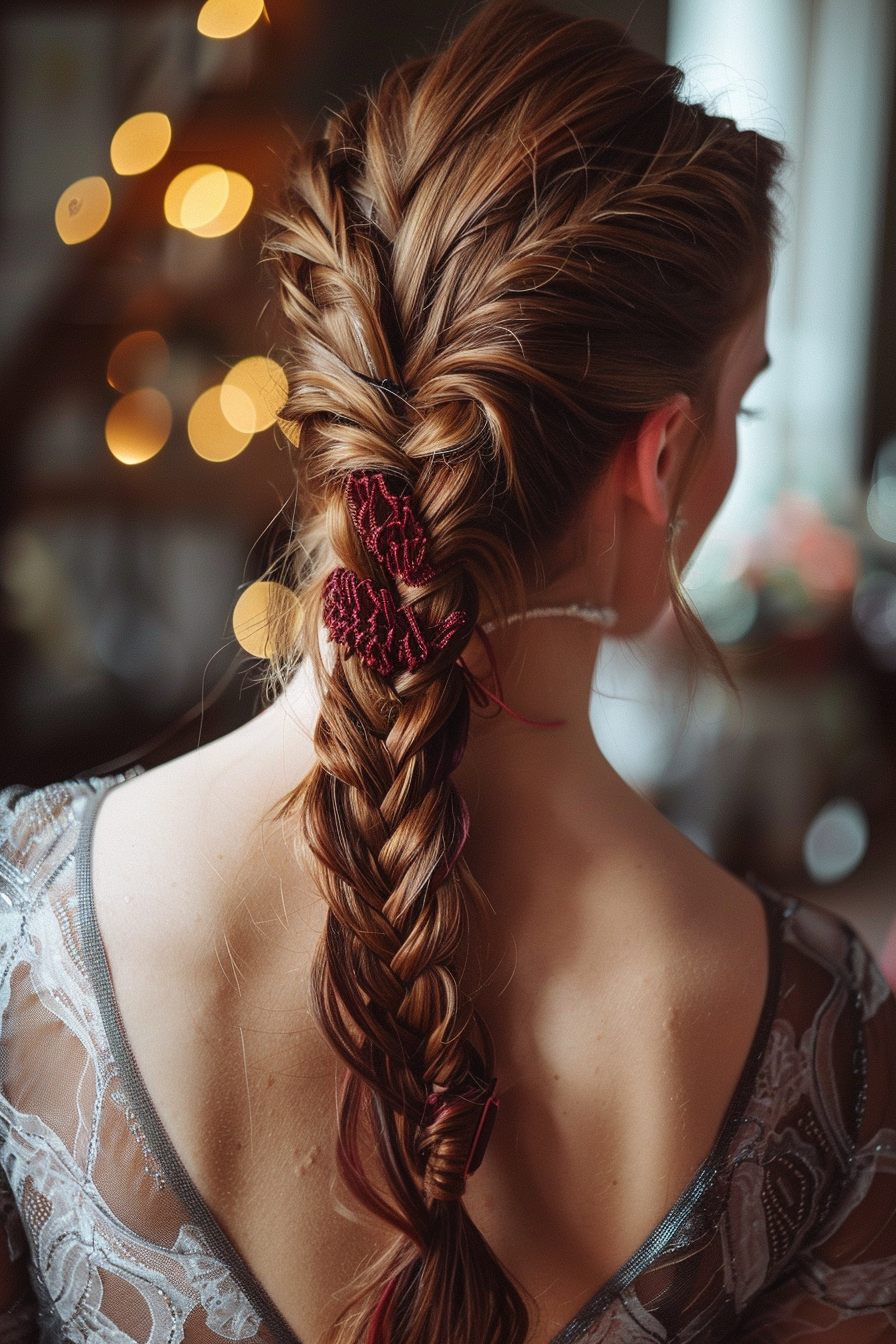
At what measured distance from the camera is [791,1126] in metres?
0.74

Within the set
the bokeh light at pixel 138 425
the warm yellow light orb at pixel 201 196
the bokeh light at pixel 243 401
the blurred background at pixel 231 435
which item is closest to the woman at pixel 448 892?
the blurred background at pixel 231 435

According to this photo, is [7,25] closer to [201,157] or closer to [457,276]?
[201,157]

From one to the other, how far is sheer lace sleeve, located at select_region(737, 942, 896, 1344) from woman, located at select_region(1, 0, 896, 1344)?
1.2 inches

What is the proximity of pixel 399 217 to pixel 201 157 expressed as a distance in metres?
1.65

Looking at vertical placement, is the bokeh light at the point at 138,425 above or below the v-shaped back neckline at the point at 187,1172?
above

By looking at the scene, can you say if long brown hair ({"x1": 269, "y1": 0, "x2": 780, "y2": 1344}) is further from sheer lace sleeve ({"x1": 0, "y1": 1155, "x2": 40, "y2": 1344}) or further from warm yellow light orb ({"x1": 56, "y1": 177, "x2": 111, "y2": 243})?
warm yellow light orb ({"x1": 56, "y1": 177, "x2": 111, "y2": 243})

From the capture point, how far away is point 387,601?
621 mm

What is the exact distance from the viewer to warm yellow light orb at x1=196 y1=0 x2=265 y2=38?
1900mm

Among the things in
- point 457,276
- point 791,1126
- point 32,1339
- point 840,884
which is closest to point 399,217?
point 457,276

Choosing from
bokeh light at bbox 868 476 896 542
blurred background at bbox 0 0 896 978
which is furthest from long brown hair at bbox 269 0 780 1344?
bokeh light at bbox 868 476 896 542

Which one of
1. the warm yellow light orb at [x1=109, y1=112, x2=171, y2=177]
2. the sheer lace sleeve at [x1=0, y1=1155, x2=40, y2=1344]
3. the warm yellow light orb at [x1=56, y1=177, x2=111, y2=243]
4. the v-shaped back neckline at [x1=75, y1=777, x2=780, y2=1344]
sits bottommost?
the sheer lace sleeve at [x1=0, y1=1155, x2=40, y2=1344]

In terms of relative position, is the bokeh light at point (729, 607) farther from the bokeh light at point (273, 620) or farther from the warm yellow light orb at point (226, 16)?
the bokeh light at point (273, 620)

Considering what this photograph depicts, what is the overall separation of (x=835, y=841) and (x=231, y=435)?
200 centimetres

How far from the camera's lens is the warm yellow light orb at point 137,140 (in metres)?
2.02
